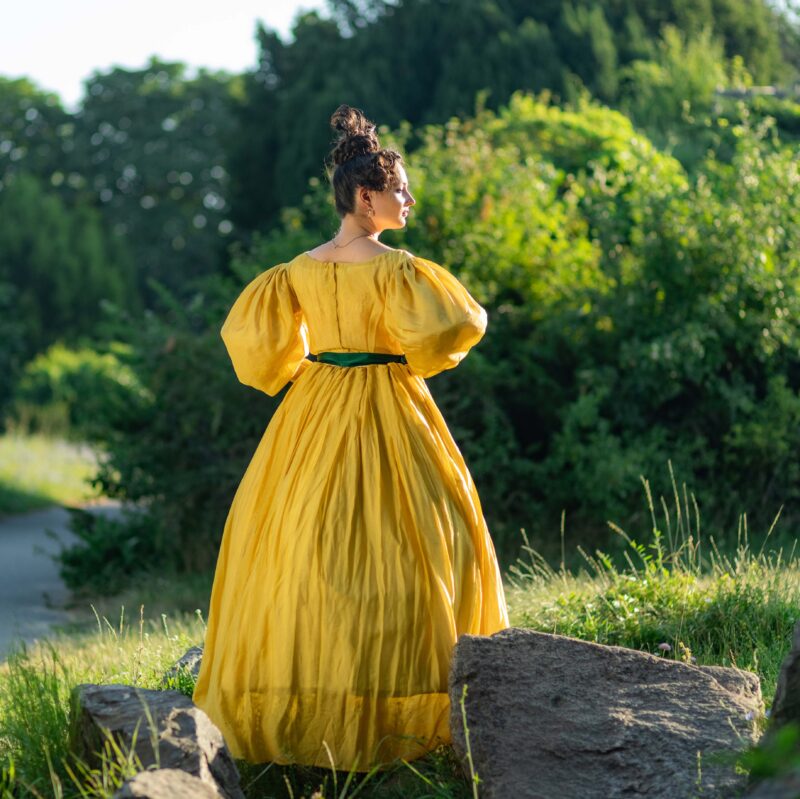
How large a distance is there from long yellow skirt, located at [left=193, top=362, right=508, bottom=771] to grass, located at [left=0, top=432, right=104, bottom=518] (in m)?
7.85

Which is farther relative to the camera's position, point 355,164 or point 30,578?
point 30,578

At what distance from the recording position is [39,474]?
12969 mm

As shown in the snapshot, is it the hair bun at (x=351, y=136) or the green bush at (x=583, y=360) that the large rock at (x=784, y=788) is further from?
the green bush at (x=583, y=360)

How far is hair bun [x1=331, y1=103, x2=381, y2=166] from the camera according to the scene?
12.2ft

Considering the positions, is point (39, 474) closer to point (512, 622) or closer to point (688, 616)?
point (512, 622)

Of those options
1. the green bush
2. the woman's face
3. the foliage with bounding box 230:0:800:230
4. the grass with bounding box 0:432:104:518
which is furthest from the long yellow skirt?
the foliage with bounding box 230:0:800:230

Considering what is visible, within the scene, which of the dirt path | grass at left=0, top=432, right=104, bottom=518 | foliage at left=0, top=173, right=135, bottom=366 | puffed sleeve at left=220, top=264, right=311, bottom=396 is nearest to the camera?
puffed sleeve at left=220, top=264, right=311, bottom=396

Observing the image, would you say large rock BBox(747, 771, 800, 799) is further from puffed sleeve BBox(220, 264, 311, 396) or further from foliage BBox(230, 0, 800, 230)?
foliage BBox(230, 0, 800, 230)

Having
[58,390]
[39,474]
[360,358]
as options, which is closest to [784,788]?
[360,358]

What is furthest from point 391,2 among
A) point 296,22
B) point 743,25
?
point 743,25

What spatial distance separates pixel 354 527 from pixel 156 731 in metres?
0.88

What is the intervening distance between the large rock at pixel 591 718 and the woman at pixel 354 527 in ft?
0.60

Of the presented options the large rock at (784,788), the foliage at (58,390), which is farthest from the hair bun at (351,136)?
the foliage at (58,390)

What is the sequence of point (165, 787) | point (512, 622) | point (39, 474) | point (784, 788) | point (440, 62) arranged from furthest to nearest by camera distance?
point (440, 62) < point (39, 474) < point (512, 622) < point (165, 787) < point (784, 788)
